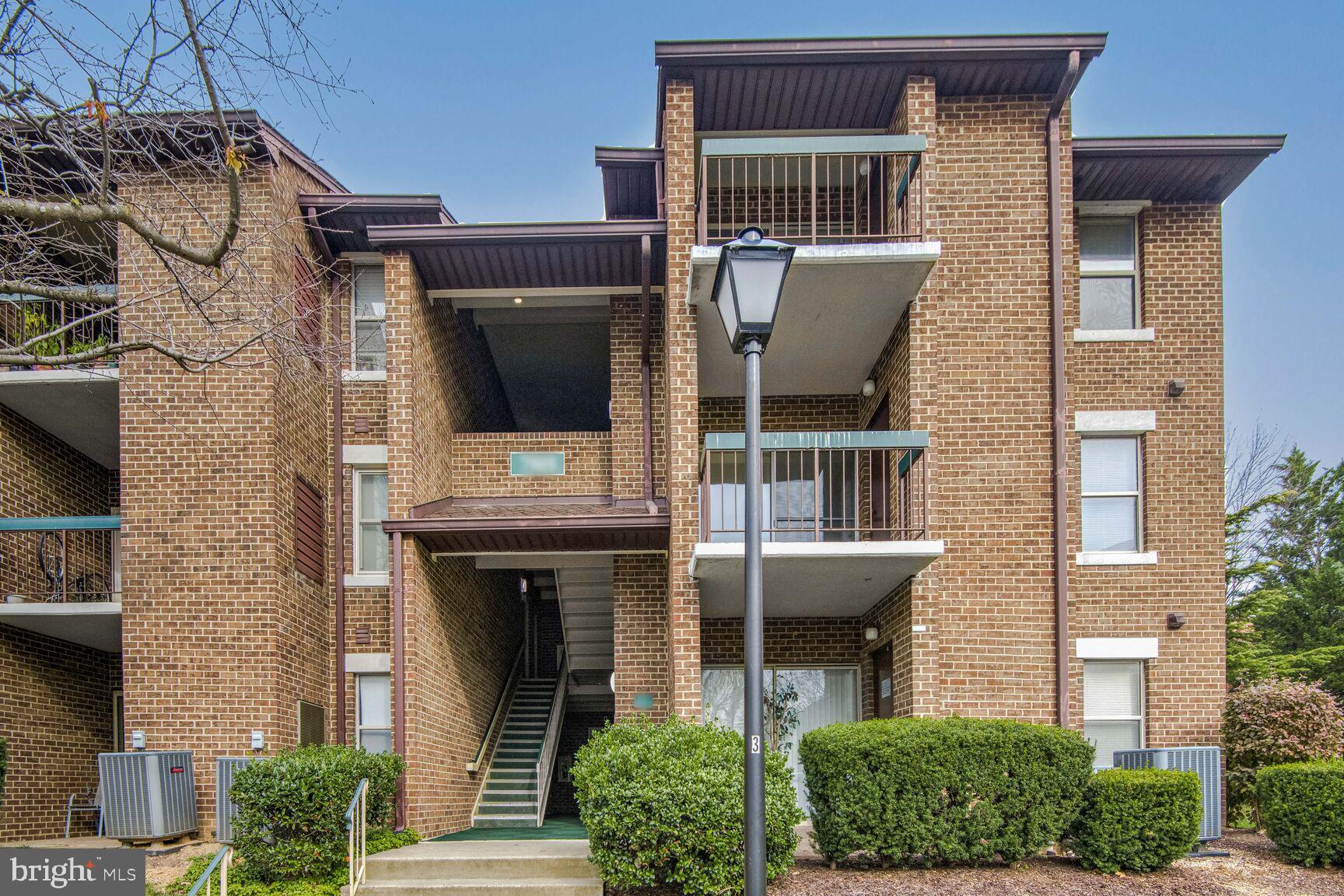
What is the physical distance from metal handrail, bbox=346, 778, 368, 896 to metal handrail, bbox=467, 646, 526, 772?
13.3 ft

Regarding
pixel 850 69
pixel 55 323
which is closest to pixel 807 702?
pixel 850 69

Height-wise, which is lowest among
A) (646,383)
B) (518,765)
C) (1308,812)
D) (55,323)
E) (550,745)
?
(518,765)

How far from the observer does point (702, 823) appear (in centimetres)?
958

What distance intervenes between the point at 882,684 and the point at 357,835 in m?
6.50

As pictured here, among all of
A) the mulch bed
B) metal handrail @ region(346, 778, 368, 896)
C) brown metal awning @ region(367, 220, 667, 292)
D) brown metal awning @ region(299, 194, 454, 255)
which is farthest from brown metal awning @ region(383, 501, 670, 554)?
the mulch bed

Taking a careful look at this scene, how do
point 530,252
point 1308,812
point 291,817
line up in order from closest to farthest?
point 1308,812
point 291,817
point 530,252

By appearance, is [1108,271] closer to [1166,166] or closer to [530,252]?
[1166,166]

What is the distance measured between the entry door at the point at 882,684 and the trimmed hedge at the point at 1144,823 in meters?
3.17

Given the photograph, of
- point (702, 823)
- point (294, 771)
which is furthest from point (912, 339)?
point (294, 771)

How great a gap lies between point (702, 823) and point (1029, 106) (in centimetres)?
893

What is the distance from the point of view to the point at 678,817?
31.4 ft

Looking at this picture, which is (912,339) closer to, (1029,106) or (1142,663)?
(1029,106)

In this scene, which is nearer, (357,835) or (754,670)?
(754,670)

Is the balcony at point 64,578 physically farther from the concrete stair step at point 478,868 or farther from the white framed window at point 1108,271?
the white framed window at point 1108,271
